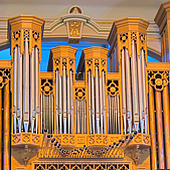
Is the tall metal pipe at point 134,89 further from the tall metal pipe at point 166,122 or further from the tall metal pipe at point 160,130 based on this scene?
the tall metal pipe at point 166,122

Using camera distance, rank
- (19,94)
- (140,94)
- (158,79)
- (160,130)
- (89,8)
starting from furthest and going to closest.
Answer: (89,8) → (158,79) → (160,130) → (140,94) → (19,94)

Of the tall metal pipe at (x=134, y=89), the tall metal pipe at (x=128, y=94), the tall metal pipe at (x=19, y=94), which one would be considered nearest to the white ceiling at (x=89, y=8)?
the tall metal pipe at (x=134, y=89)

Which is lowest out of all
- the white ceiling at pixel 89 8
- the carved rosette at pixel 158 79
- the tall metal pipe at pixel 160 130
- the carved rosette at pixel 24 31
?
the tall metal pipe at pixel 160 130

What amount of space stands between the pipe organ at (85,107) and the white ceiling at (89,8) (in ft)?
6.98

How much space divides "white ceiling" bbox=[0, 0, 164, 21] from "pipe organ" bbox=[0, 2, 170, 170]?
83.7 inches

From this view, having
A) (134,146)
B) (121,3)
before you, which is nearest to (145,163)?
(134,146)

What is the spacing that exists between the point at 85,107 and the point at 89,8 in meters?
3.80

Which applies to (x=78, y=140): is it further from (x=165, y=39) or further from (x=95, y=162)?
(x=165, y=39)

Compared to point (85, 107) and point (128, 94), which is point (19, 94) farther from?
point (128, 94)

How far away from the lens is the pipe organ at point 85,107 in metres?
12.9

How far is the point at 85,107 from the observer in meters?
13.4

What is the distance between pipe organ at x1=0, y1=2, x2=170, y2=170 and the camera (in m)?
12.9

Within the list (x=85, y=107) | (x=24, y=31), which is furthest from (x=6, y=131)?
(x=24, y=31)

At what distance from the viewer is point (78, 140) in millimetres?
13047
